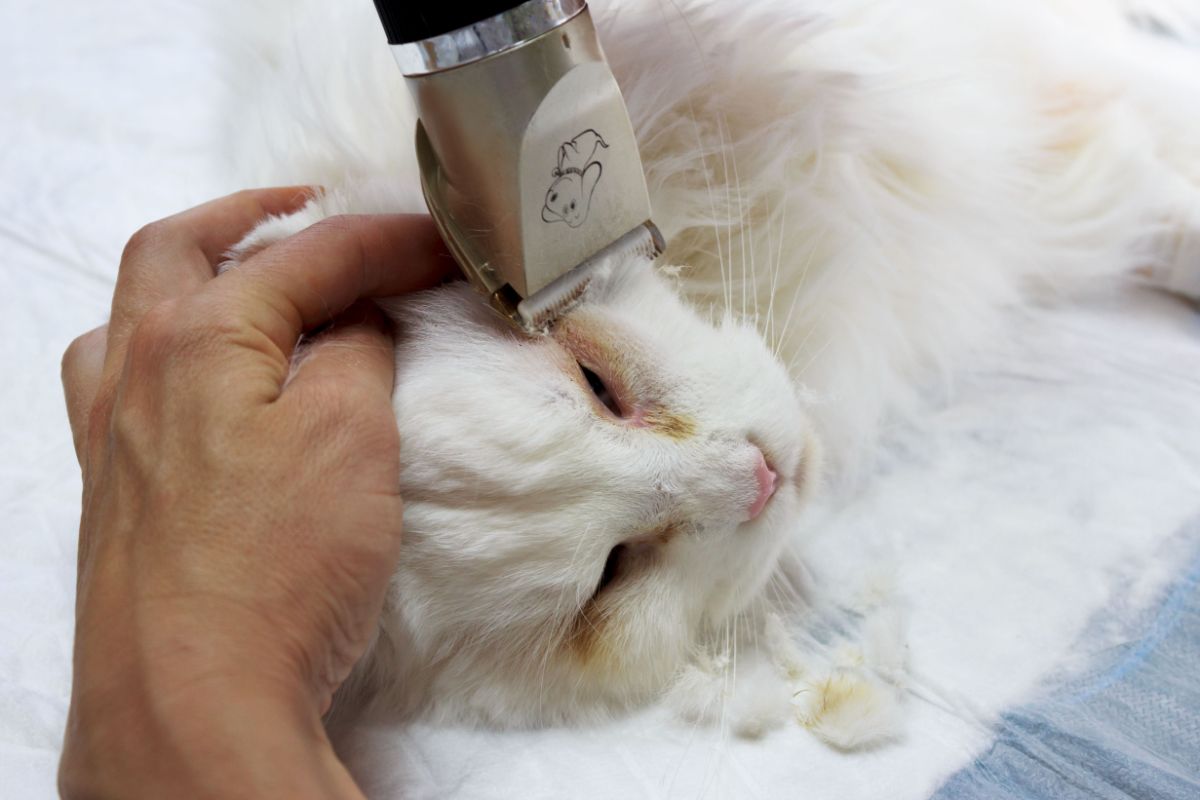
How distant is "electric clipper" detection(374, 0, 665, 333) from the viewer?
0.63 meters

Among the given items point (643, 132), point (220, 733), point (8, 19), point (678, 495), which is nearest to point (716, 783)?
point (678, 495)

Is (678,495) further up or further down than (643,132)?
further down

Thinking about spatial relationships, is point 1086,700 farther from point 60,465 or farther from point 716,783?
point 60,465

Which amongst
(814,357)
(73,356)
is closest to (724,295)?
(814,357)

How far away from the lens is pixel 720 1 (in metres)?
1.00

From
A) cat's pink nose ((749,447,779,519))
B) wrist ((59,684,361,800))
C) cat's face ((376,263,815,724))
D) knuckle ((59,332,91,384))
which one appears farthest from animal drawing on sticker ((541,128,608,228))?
knuckle ((59,332,91,384))

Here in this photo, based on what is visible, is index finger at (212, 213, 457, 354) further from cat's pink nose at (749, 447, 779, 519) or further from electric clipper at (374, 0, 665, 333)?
cat's pink nose at (749, 447, 779, 519)

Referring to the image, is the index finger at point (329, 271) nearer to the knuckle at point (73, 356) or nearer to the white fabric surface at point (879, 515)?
the knuckle at point (73, 356)

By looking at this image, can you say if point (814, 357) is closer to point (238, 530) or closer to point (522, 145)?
point (522, 145)

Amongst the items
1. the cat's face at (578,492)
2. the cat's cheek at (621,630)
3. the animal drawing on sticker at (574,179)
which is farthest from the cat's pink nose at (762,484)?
the animal drawing on sticker at (574,179)

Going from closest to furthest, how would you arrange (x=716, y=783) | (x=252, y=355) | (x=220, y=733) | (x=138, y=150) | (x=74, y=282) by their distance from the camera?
(x=220, y=733) < (x=252, y=355) < (x=716, y=783) < (x=74, y=282) < (x=138, y=150)

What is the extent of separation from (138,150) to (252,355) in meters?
1.03

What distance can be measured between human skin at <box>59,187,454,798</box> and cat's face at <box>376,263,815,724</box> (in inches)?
2.6

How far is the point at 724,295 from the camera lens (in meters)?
0.98
